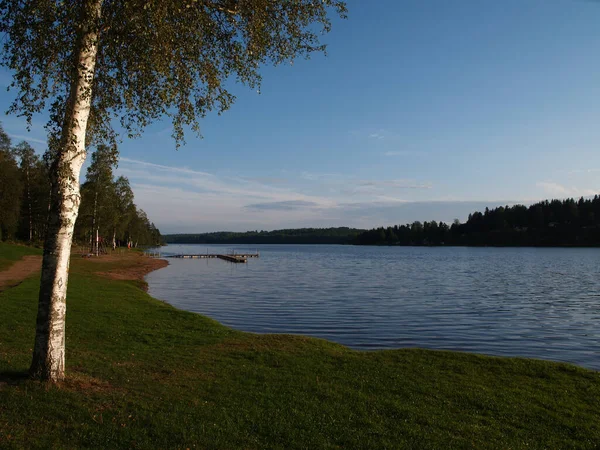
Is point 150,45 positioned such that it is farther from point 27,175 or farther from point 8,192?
point 27,175

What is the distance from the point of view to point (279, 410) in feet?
29.5

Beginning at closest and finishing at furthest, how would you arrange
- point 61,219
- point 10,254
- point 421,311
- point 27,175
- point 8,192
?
point 61,219 < point 421,311 < point 10,254 < point 8,192 < point 27,175

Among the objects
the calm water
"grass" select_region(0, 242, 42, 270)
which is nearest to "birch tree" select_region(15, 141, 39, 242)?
"grass" select_region(0, 242, 42, 270)

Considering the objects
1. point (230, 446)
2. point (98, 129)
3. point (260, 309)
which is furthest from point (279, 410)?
point (260, 309)

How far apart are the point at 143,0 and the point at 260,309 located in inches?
951

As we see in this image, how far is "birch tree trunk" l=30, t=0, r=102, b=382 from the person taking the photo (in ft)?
29.7

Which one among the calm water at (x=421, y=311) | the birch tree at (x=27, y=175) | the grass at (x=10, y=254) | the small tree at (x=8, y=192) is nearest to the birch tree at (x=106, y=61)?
the calm water at (x=421, y=311)

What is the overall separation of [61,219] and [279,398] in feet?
18.9

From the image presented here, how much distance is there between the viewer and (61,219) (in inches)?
356

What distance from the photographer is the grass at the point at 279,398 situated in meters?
7.68

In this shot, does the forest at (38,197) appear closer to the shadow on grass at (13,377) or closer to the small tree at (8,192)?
the small tree at (8,192)

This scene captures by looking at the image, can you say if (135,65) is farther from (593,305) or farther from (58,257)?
(593,305)

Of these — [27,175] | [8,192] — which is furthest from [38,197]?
[8,192]

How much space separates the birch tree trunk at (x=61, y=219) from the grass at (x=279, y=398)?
64 cm
